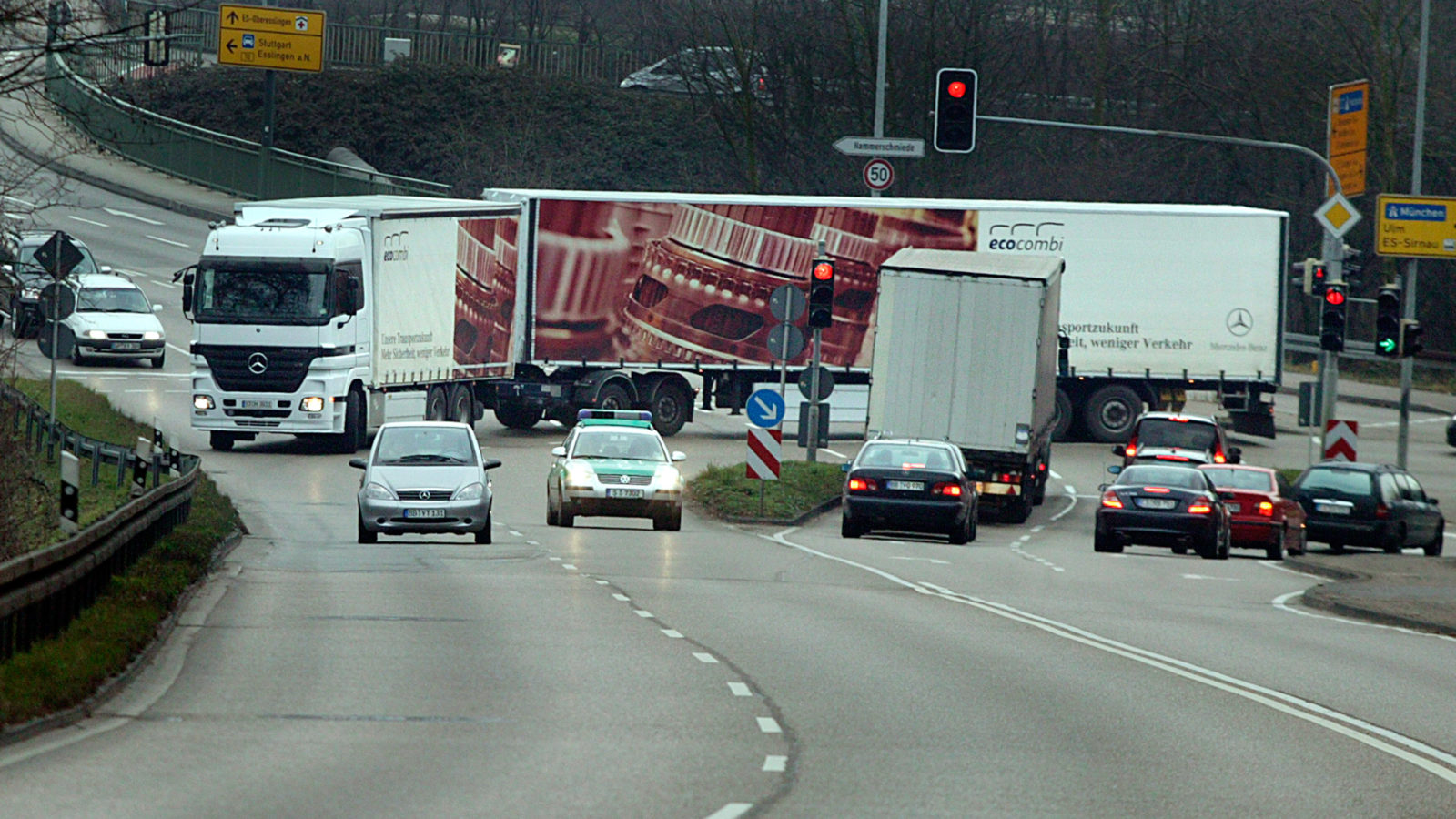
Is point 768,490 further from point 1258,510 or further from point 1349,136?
point 1349,136

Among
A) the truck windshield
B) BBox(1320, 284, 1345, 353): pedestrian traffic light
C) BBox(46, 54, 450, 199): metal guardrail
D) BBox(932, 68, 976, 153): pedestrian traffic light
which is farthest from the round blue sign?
BBox(46, 54, 450, 199): metal guardrail

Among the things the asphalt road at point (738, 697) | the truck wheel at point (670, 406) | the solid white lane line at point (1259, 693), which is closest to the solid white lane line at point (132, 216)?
the truck wheel at point (670, 406)

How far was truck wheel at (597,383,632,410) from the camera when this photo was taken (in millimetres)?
40656

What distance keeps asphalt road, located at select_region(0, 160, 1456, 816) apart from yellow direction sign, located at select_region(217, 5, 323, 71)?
44.5 m

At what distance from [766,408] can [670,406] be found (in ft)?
33.6

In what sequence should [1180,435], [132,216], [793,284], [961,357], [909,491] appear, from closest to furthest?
1. [909,491]
2. [961,357]
3. [1180,435]
4. [793,284]
5. [132,216]

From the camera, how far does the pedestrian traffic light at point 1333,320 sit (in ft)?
108

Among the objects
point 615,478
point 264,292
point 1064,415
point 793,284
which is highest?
point 793,284

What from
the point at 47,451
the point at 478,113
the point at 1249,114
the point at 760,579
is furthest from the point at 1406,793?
the point at 478,113

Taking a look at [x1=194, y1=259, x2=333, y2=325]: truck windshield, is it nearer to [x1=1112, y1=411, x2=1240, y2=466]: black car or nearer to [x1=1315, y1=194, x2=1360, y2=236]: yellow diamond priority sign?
[x1=1112, y1=411, x2=1240, y2=466]: black car

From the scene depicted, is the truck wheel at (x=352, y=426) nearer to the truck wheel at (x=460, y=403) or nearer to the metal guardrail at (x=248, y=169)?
the truck wheel at (x=460, y=403)

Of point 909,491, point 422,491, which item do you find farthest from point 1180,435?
point 422,491

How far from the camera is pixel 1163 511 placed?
91.3 ft

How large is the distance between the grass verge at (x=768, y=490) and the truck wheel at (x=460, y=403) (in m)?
5.32
